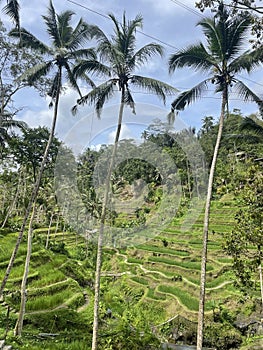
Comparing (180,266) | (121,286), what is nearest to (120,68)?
(121,286)

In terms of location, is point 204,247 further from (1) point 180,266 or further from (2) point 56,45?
(1) point 180,266

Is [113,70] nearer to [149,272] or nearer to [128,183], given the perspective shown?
[128,183]

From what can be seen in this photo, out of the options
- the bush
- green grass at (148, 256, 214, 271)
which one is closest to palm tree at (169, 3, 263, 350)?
the bush

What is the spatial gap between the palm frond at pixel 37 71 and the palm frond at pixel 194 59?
12.4ft

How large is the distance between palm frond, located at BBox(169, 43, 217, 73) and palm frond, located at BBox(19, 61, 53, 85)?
378 cm

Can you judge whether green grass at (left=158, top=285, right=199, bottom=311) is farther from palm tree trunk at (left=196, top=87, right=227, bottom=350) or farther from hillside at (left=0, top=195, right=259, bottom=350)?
palm tree trunk at (left=196, top=87, right=227, bottom=350)

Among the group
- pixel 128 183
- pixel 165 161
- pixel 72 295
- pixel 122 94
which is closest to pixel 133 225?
pixel 165 161

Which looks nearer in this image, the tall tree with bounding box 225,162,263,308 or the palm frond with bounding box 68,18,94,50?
the tall tree with bounding box 225,162,263,308

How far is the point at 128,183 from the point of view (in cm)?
1869

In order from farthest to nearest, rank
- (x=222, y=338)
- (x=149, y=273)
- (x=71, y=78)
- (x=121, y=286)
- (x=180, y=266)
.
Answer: (x=149, y=273), (x=180, y=266), (x=121, y=286), (x=222, y=338), (x=71, y=78)

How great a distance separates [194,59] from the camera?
8.80m

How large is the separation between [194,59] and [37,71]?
463 cm

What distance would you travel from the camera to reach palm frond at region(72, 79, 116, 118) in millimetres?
9180

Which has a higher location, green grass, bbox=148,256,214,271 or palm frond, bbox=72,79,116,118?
palm frond, bbox=72,79,116,118
